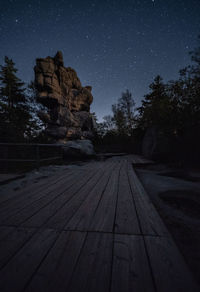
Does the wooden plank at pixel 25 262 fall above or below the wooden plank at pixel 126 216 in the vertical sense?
above

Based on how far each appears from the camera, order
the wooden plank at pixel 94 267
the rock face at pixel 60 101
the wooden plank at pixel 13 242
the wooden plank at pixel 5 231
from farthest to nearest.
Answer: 1. the rock face at pixel 60 101
2. the wooden plank at pixel 5 231
3. the wooden plank at pixel 13 242
4. the wooden plank at pixel 94 267

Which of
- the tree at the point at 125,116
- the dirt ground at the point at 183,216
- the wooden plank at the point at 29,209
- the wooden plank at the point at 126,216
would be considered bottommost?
the dirt ground at the point at 183,216

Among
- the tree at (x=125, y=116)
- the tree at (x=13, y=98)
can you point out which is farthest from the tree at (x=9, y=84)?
the tree at (x=125, y=116)

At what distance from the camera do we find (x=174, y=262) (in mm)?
866

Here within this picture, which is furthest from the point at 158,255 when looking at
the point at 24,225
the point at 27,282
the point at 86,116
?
the point at 86,116

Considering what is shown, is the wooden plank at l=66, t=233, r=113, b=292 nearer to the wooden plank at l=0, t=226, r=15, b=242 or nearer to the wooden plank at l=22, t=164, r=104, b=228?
the wooden plank at l=22, t=164, r=104, b=228

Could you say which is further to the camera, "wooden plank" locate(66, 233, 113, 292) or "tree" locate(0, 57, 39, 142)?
"tree" locate(0, 57, 39, 142)

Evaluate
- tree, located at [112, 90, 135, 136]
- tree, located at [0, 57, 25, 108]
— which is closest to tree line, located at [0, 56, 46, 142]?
tree, located at [0, 57, 25, 108]

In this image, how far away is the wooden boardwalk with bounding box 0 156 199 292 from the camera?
0.73 metres

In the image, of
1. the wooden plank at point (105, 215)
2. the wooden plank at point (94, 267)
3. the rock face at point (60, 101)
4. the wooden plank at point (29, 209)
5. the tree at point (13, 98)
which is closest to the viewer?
the wooden plank at point (94, 267)

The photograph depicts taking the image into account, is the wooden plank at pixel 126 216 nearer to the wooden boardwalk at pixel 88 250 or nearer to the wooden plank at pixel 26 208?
the wooden boardwalk at pixel 88 250

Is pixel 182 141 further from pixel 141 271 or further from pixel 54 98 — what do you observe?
pixel 54 98

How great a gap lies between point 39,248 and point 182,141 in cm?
977

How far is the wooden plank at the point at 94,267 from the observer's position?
0.70 m
